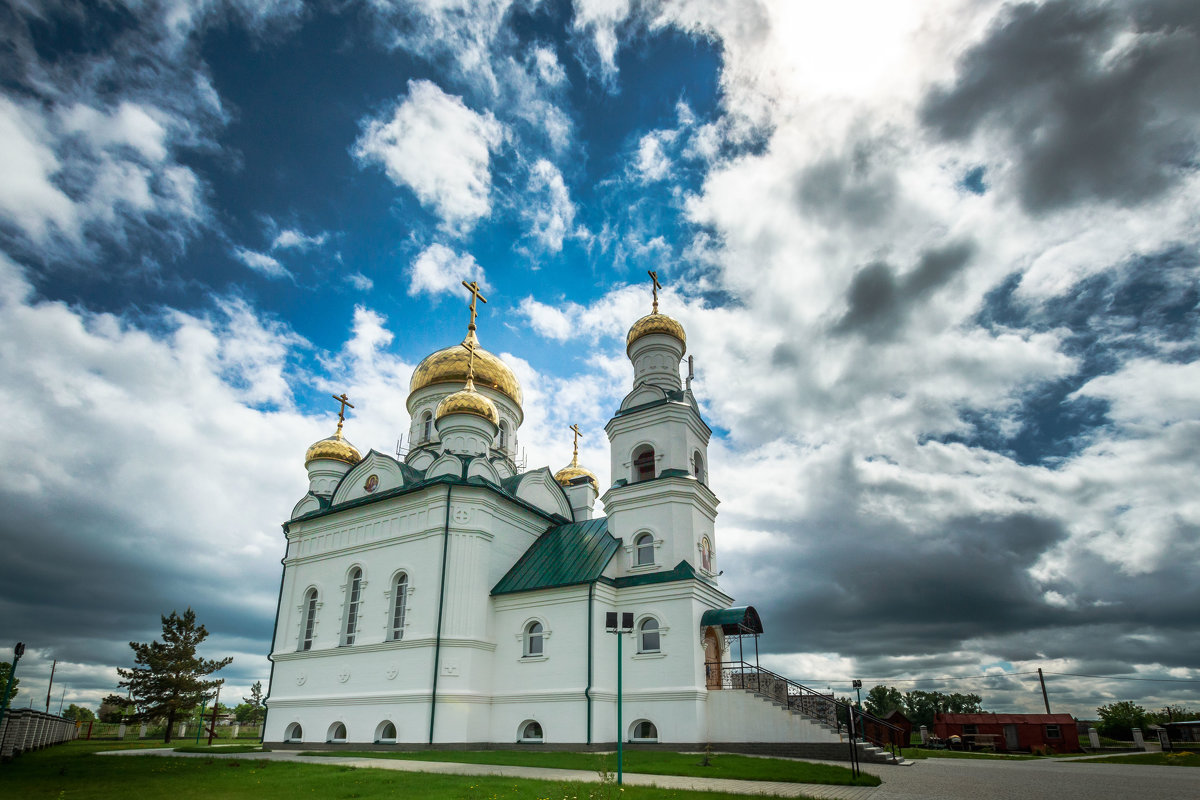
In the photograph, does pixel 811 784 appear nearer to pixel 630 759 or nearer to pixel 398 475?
pixel 630 759

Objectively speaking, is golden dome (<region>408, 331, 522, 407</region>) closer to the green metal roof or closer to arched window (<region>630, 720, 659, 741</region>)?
the green metal roof

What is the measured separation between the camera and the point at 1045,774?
1355cm

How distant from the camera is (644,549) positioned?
21172 mm

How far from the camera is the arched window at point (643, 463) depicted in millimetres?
22688

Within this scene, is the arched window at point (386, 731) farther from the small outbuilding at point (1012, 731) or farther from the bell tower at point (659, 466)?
the small outbuilding at point (1012, 731)

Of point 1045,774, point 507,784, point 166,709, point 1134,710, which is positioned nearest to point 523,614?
point 507,784

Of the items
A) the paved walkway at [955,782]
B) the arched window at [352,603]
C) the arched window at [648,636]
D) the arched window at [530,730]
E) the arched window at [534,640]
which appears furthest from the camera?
the arched window at [352,603]

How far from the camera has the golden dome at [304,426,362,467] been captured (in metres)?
29.3

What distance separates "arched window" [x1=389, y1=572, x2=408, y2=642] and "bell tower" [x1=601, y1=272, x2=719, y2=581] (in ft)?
22.5

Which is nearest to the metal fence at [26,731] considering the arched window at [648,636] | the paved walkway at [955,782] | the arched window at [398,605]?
the paved walkway at [955,782]

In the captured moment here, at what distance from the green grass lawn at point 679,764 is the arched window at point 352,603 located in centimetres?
519

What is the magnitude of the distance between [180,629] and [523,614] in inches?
990

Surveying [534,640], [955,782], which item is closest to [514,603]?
[534,640]

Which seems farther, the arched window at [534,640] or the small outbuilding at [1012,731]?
the small outbuilding at [1012,731]
